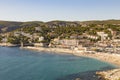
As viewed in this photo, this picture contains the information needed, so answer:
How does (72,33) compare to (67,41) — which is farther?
(72,33)

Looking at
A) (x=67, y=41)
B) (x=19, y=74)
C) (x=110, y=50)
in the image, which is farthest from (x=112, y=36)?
(x=19, y=74)

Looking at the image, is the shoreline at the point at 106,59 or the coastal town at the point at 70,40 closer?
the shoreline at the point at 106,59

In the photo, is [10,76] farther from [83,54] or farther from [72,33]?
[72,33]

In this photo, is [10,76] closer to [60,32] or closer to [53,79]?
[53,79]

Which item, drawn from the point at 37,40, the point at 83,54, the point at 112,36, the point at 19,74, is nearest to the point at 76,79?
the point at 19,74

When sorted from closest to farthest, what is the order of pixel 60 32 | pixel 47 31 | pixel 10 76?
pixel 10 76 → pixel 60 32 → pixel 47 31

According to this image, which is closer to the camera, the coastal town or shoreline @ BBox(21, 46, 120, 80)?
shoreline @ BBox(21, 46, 120, 80)

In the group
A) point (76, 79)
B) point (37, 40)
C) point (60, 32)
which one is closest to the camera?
point (76, 79)

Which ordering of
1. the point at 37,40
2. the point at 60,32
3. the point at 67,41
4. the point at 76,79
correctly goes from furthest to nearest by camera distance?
1. the point at 60,32
2. the point at 37,40
3. the point at 67,41
4. the point at 76,79

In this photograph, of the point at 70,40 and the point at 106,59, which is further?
the point at 70,40
